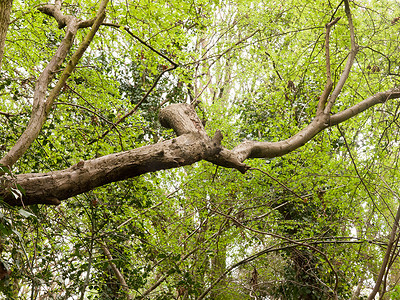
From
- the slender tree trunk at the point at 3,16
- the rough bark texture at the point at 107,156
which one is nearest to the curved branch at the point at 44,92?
the rough bark texture at the point at 107,156

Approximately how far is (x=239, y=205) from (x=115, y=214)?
2.18m

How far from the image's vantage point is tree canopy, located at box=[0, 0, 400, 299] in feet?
7.68

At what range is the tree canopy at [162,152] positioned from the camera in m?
2.34

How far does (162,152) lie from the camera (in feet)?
7.26

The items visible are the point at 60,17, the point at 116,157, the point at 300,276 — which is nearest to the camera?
the point at 116,157

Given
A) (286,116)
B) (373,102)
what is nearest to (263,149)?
(373,102)

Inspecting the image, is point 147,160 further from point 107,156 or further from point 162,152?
point 107,156

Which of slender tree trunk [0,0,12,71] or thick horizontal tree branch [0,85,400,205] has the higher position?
slender tree trunk [0,0,12,71]

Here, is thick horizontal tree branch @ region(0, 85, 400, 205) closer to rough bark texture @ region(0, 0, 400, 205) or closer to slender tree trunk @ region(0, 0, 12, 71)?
rough bark texture @ region(0, 0, 400, 205)

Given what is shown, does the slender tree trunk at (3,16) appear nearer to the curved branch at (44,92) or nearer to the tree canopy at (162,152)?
the tree canopy at (162,152)

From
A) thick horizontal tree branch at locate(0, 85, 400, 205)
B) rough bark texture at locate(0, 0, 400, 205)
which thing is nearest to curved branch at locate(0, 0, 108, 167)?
rough bark texture at locate(0, 0, 400, 205)

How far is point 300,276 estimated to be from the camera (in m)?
6.28

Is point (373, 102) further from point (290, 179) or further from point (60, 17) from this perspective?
point (60, 17)

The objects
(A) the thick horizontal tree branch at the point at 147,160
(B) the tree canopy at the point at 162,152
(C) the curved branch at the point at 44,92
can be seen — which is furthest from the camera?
(B) the tree canopy at the point at 162,152
